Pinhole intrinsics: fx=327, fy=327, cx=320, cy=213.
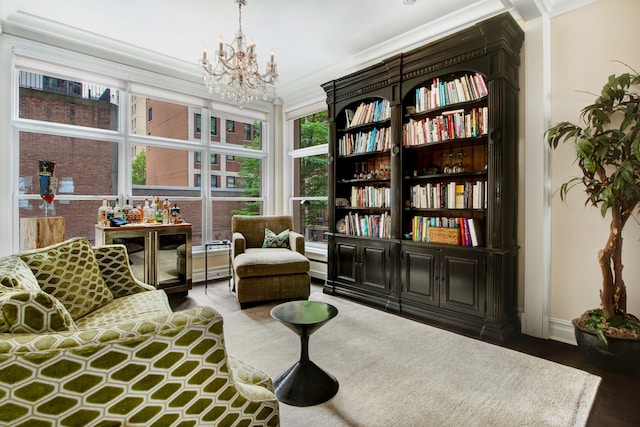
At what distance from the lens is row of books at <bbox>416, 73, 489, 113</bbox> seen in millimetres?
A: 2910

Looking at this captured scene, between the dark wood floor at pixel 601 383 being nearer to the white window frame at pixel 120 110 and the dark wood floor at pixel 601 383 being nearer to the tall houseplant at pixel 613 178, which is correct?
the tall houseplant at pixel 613 178

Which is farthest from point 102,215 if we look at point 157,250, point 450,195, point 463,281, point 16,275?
point 463,281

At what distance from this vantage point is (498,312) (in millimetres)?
2676

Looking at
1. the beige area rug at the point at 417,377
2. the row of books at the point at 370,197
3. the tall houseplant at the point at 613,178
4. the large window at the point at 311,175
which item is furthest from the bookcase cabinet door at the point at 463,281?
the large window at the point at 311,175

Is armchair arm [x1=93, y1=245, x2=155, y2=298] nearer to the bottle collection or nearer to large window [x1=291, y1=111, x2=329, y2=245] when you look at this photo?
the bottle collection

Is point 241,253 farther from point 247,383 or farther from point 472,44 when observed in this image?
point 472,44

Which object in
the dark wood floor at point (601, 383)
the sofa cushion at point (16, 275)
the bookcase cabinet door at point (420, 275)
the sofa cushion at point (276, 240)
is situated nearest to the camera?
the sofa cushion at point (16, 275)

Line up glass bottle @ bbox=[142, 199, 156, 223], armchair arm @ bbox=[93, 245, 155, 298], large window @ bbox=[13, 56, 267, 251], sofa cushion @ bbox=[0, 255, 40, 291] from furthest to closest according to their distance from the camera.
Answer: glass bottle @ bbox=[142, 199, 156, 223] → large window @ bbox=[13, 56, 267, 251] → armchair arm @ bbox=[93, 245, 155, 298] → sofa cushion @ bbox=[0, 255, 40, 291]

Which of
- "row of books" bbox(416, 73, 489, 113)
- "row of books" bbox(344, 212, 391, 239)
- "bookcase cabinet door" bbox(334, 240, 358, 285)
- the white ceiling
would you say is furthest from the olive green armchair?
the white ceiling

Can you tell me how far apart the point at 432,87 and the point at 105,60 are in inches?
146

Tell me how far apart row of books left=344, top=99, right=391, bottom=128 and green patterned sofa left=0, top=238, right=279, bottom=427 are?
3151mm

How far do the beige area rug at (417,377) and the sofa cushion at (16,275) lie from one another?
136 cm

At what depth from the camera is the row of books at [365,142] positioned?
3.63 meters

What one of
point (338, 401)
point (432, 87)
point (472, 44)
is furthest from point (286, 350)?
point (472, 44)
